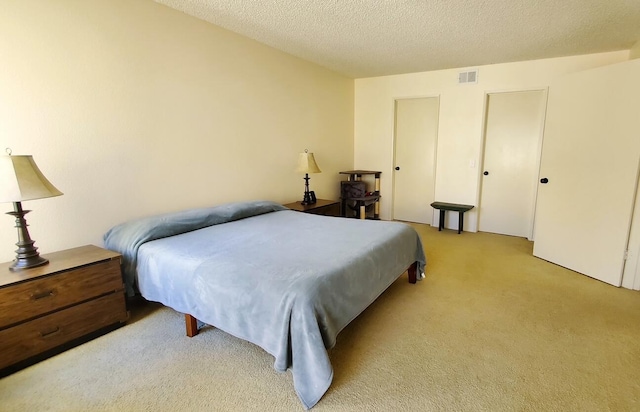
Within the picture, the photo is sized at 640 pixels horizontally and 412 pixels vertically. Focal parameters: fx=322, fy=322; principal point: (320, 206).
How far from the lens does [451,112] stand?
471cm

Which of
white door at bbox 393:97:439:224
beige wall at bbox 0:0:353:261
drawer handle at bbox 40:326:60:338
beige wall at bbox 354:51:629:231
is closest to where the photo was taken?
drawer handle at bbox 40:326:60:338

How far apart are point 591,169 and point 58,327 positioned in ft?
14.5

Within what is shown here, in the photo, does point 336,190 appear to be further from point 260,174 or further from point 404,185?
point 260,174

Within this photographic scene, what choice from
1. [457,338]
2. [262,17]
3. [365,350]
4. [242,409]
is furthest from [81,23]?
[457,338]

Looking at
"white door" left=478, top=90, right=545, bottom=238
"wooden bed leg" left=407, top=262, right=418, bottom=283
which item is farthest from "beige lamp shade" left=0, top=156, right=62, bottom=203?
"white door" left=478, top=90, right=545, bottom=238

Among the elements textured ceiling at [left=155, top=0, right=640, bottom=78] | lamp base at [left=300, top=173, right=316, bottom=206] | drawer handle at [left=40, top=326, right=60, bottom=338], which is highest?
textured ceiling at [left=155, top=0, right=640, bottom=78]

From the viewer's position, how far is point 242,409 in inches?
62.0

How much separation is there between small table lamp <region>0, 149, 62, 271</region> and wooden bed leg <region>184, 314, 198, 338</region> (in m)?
0.93

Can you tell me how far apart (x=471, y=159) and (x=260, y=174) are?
3.03 meters

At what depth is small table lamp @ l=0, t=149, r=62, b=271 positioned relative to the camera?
1.77 m

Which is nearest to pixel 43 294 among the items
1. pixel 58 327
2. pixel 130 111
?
pixel 58 327

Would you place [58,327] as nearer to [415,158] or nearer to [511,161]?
[415,158]

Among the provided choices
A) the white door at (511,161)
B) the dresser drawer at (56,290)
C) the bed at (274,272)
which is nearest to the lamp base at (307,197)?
the bed at (274,272)

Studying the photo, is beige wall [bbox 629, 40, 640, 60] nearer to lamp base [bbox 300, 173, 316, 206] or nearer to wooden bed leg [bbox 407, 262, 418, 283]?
wooden bed leg [bbox 407, 262, 418, 283]
